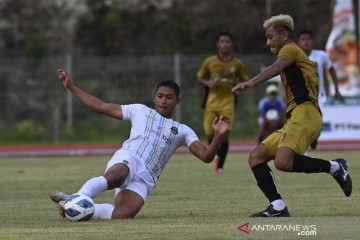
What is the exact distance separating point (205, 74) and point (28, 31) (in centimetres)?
1985

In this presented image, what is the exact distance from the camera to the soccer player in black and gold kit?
8.00m

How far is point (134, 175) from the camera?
8.43m

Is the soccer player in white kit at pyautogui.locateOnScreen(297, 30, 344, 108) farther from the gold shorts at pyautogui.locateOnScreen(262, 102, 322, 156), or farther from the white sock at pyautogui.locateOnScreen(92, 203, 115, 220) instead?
the white sock at pyautogui.locateOnScreen(92, 203, 115, 220)

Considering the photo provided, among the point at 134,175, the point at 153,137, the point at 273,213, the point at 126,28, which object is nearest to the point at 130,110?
the point at 153,137

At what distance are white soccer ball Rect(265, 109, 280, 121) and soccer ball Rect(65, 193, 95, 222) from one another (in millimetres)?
15613

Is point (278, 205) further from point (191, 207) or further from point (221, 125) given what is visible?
point (191, 207)

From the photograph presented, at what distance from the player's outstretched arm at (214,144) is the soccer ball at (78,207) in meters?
1.24

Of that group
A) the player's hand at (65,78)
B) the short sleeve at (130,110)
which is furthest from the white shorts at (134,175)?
the player's hand at (65,78)

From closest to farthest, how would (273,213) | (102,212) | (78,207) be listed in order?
(78,207) → (273,213) → (102,212)

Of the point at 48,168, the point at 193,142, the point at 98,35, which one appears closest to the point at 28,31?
the point at 98,35

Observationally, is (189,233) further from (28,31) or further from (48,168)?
(28,31)

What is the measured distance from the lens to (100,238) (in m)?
6.55

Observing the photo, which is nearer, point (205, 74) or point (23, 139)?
point (205, 74)

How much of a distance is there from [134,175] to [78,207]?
89 centimetres
